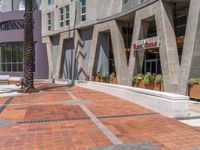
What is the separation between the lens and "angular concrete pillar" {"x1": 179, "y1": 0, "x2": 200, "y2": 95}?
13203mm

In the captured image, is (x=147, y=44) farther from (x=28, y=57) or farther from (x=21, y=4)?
(x=21, y=4)

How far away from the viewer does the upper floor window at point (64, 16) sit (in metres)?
30.2

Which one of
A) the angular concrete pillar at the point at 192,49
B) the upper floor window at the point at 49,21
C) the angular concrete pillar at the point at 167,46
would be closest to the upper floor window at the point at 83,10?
the upper floor window at the point at 49,21

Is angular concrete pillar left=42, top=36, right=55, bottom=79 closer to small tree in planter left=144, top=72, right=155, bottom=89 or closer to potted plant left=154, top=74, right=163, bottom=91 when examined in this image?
small tree in planter left=144, top=72, right=155, bottom=89

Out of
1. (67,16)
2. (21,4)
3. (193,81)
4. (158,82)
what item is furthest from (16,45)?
(193,81)

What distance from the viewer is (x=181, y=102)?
31.7ft

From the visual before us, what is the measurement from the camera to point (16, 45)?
38.1 meters

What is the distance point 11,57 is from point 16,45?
6.41 feet

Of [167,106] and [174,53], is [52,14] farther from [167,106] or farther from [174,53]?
[167,106]

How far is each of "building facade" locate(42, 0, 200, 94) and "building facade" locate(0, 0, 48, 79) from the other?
177cm

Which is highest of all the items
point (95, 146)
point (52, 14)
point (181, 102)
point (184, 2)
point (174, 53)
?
point (52, 14)

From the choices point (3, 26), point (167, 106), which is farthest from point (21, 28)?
point (167, 106)

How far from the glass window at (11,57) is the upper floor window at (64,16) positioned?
30.9 ft

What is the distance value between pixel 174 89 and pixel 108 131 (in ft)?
27.5
